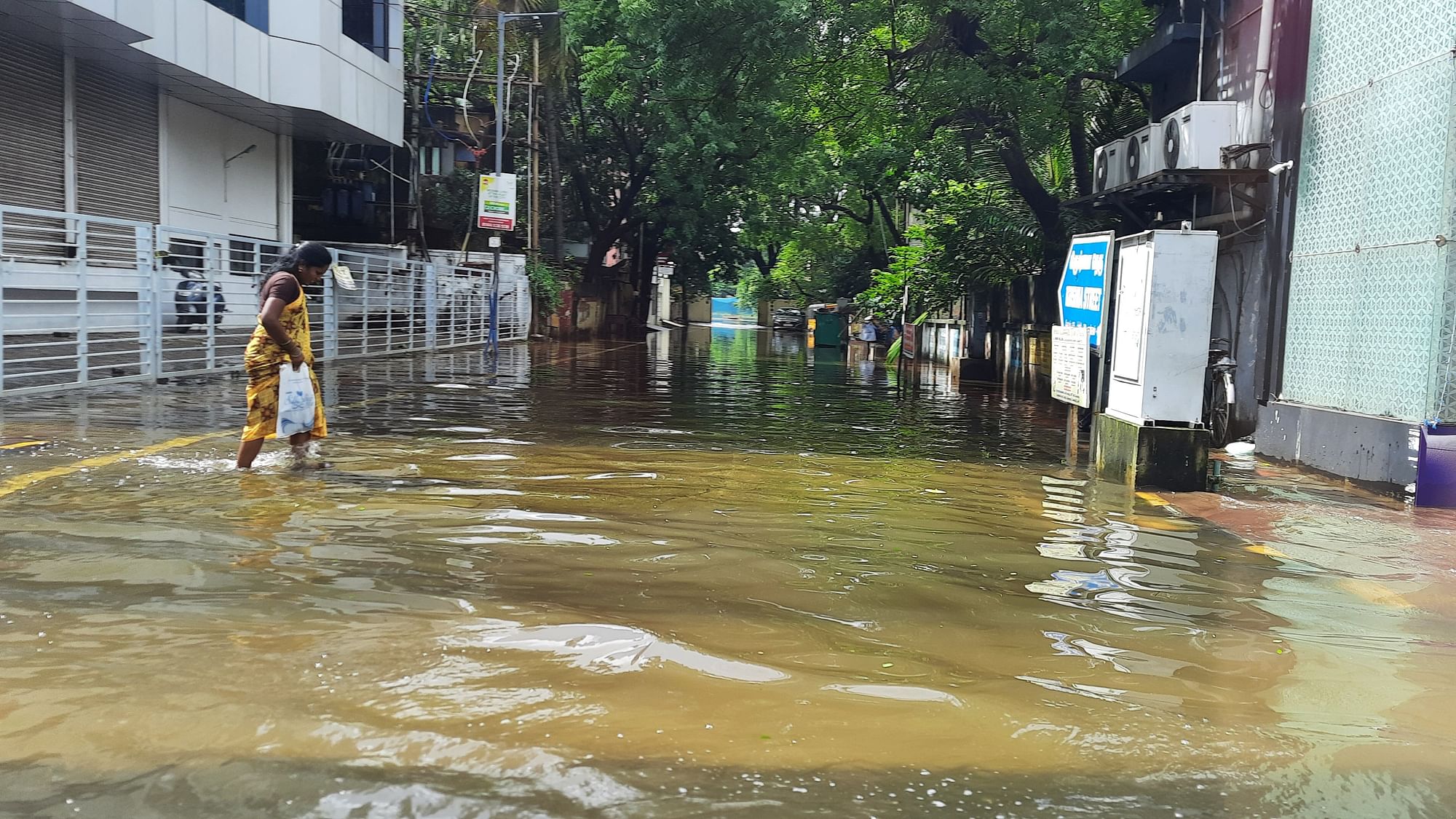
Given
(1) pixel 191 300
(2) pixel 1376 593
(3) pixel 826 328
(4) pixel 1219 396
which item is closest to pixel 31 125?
(1) pixel 191 300

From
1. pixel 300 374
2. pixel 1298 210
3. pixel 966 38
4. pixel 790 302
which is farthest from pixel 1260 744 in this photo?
pixel 790 302

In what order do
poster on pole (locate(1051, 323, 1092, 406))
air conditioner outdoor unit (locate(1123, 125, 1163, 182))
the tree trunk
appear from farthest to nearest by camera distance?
the tree trunk < air conditioner outdoor unit (locate(1123, 125, 1163, 182)) < poster on pole (locate(1051, 323, 1092, 406))

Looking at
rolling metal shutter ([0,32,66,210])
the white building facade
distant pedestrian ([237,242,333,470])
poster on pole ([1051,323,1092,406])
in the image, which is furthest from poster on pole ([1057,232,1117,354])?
rolling metal shutter ([0,32,66,210])

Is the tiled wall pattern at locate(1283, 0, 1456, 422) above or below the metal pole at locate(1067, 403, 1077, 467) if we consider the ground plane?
above

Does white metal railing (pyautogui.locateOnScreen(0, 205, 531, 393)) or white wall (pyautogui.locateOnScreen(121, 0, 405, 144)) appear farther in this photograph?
white wall (pyautogui.locateOnScreen(121, 0, 405, 144))

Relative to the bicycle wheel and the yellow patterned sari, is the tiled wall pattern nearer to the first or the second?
the bicycle wheel

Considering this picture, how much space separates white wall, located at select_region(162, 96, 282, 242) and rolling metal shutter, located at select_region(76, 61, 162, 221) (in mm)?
454

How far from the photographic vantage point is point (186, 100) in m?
20.6

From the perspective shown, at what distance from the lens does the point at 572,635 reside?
412 centimetres

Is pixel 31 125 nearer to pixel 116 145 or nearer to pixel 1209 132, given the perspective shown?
pixel 116 145

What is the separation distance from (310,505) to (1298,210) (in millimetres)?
9343

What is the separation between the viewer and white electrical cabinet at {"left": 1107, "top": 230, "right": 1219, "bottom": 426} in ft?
28.1

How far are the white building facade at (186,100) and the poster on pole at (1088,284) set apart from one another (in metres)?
12.8

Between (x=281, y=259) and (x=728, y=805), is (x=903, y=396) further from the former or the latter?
(x=728, y=805)
